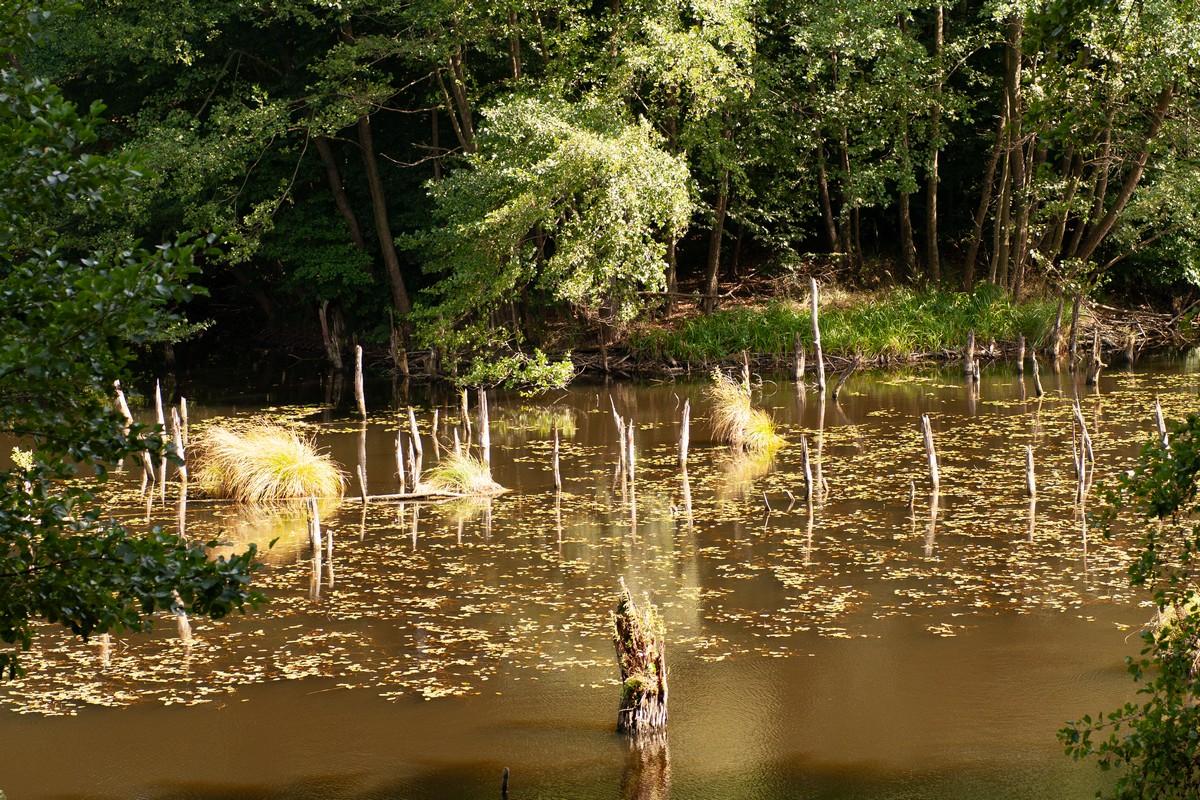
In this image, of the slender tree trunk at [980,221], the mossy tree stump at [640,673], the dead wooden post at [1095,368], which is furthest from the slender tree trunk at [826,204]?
the mossy tree stump at [640,673]

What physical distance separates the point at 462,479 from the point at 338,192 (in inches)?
624

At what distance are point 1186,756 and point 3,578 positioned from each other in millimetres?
4612

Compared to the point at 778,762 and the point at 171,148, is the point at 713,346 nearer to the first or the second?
the point at 171,148

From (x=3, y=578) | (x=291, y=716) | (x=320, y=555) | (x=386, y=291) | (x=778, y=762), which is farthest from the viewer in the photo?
(x=386, y=291)

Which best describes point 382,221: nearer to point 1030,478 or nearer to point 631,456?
point 631,456

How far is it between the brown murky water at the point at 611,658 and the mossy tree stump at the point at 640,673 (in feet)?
0.57

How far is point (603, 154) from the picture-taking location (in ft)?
74.7

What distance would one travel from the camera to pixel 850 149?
27.5 m

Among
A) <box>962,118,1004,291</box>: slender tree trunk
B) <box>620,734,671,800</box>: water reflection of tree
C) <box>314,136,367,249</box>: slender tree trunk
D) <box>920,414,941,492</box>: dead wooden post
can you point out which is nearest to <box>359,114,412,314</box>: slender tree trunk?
<box>314,136,367,249</box>: slender tree trunk

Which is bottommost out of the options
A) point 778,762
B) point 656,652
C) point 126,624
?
point 778,762

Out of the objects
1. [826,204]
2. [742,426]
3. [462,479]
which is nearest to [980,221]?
[826,204]

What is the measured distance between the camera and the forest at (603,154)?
23953mm

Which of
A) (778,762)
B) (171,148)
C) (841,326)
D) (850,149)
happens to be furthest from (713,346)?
(778,762)

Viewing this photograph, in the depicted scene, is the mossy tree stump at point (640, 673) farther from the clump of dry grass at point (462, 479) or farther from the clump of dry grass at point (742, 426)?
the clump of dry grass at point (742, 426)
